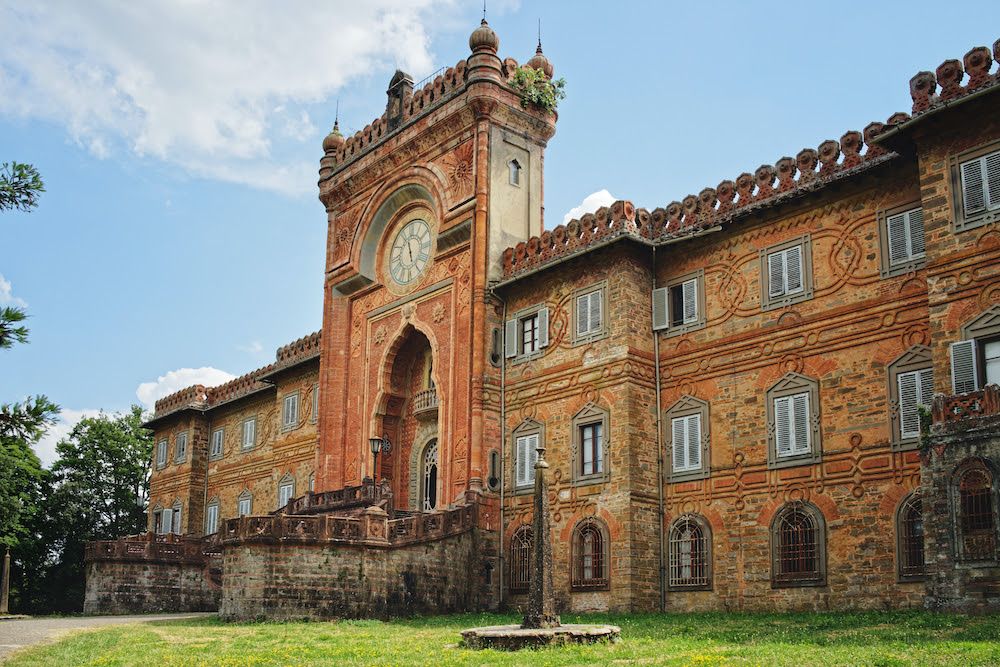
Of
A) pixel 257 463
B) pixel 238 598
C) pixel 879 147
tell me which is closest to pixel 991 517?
pixel 879 147

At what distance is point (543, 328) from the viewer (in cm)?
2875

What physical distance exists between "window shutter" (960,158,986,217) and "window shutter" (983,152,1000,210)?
11 centimetres

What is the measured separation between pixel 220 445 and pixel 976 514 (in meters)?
35.3

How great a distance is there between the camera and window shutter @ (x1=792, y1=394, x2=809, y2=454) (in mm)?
22797

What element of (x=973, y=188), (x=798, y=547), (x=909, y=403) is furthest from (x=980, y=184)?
(x=798, y=547)

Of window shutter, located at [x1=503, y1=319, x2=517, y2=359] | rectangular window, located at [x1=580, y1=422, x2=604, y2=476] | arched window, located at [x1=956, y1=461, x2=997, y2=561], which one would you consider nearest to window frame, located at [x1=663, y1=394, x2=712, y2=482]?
rectangular window, located at [x1=580, y1=422, x2=604, y2=476]

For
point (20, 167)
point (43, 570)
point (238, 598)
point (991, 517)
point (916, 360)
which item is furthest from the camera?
point (43, 570)

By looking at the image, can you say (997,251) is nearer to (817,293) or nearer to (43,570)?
(817,293)

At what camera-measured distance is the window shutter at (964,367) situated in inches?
724

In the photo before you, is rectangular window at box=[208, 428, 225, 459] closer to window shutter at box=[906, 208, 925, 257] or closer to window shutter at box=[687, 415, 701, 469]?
window shutter at box=[687, 415, 701, 469]

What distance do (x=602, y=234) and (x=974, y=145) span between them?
32.5ft

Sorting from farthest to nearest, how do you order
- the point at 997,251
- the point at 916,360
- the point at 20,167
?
1. the point at 916,360
2. the point at 997,251
3. the point at 20,167

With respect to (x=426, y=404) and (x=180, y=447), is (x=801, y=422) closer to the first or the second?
(x=426, y=404)

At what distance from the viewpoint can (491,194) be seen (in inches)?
1208
